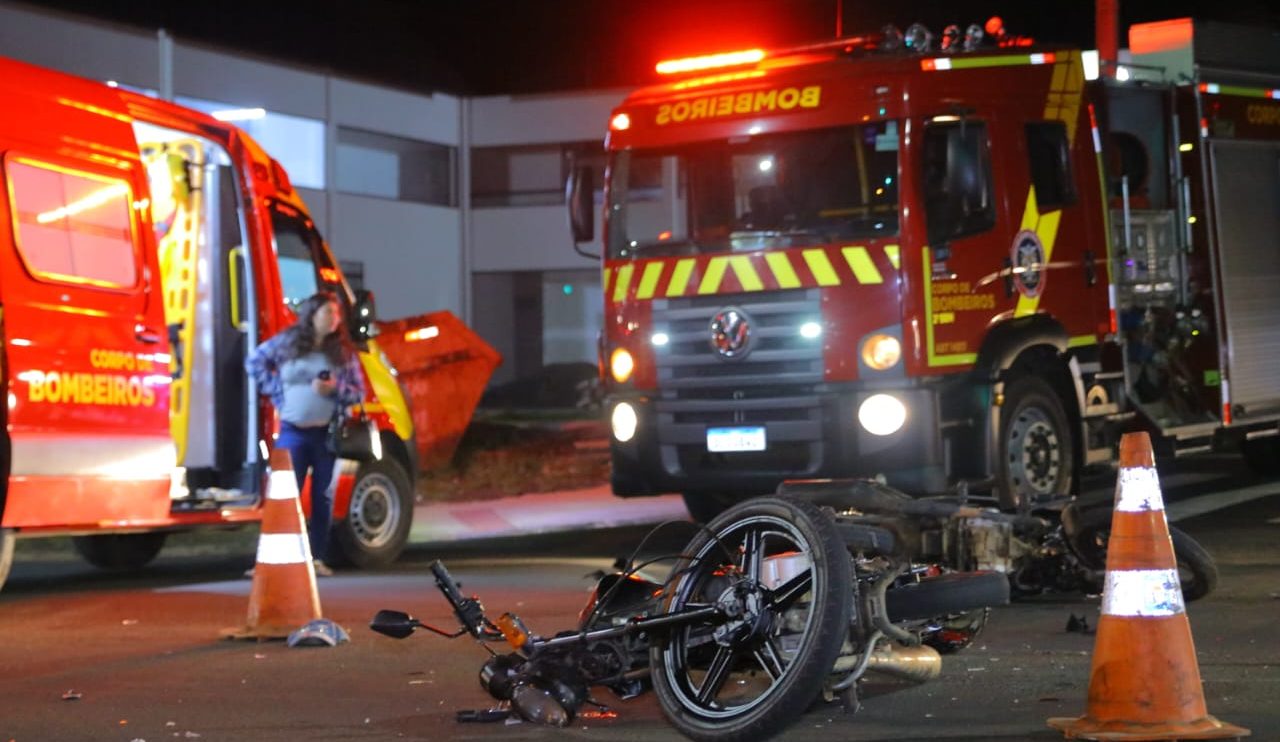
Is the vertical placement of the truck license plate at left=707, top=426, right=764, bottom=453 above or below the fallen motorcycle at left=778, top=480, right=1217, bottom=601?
above

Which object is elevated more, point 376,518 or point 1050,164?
point 1050,164

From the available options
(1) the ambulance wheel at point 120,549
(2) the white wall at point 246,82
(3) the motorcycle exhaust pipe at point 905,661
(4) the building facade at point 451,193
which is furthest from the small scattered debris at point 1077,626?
(4) the building facade at point 451,193

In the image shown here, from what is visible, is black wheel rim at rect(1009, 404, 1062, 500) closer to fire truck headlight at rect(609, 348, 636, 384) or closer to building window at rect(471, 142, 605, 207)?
fire truck headlight at rect(609, 348, 636, 384)

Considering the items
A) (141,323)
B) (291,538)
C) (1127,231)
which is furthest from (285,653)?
(1127,231)

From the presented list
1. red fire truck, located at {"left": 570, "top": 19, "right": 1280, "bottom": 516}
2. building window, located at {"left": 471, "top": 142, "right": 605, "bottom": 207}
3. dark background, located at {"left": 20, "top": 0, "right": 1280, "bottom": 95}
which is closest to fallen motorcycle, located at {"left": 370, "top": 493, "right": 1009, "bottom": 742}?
red fire truck, located at {"left": 570, "top": 19, "right": 1280, "bottom": 516}

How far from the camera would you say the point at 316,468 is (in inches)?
452

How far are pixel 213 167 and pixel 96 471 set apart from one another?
263cm

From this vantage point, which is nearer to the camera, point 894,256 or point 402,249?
point 894,256

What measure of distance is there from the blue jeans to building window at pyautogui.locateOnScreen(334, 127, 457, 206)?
28.2 metres

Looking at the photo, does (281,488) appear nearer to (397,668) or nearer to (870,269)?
(397,668)

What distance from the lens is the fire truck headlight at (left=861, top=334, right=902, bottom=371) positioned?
1152cm

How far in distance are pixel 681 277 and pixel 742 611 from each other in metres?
6.19

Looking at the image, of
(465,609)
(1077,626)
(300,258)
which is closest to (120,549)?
(300,258)

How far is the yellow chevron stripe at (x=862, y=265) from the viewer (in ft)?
37.8
